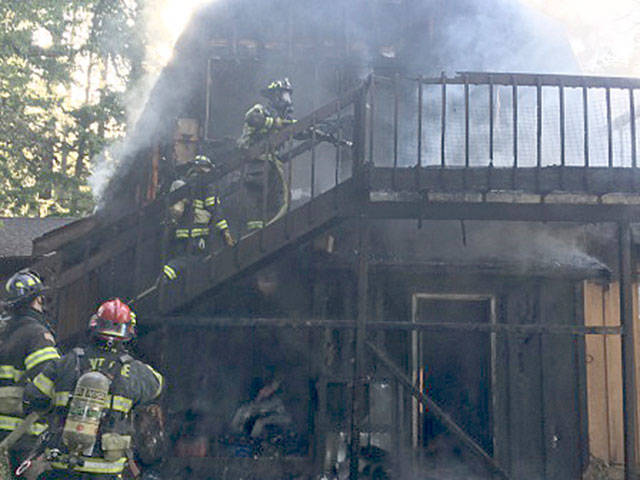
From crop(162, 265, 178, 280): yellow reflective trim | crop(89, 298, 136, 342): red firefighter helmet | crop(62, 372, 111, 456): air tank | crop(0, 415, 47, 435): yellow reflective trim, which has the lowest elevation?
crop(0, 415, 47, 435): yellow reflective trim

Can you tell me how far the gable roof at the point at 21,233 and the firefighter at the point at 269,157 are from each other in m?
5.62

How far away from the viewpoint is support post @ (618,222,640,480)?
20.2 ft

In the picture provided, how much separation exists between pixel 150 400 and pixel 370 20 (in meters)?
7.50

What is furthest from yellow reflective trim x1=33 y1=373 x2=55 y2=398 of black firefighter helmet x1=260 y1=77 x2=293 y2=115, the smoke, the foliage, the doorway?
the smoke

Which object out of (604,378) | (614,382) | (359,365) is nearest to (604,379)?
(604,378)

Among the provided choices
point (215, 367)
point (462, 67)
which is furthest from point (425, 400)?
point (462, 67)

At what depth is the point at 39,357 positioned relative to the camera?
191 inches

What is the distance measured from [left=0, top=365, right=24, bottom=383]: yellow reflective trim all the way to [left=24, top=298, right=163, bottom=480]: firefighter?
599 mm

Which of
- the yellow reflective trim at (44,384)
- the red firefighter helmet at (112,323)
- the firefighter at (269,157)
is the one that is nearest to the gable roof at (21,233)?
the firefighter at (269,157)

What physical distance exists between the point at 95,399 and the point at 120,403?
0.62 ft

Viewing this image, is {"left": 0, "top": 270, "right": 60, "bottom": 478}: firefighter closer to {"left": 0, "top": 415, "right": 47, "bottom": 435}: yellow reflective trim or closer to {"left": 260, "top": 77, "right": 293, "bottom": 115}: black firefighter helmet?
{"left": 0, "top": 415, "right": 47, "bottom": 435}: yellow reflective trim

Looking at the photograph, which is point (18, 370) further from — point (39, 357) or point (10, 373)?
point (39, 357)

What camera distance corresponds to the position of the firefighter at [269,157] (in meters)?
7.25

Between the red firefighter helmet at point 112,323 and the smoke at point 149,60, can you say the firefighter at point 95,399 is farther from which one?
the smoke at point 149,60
